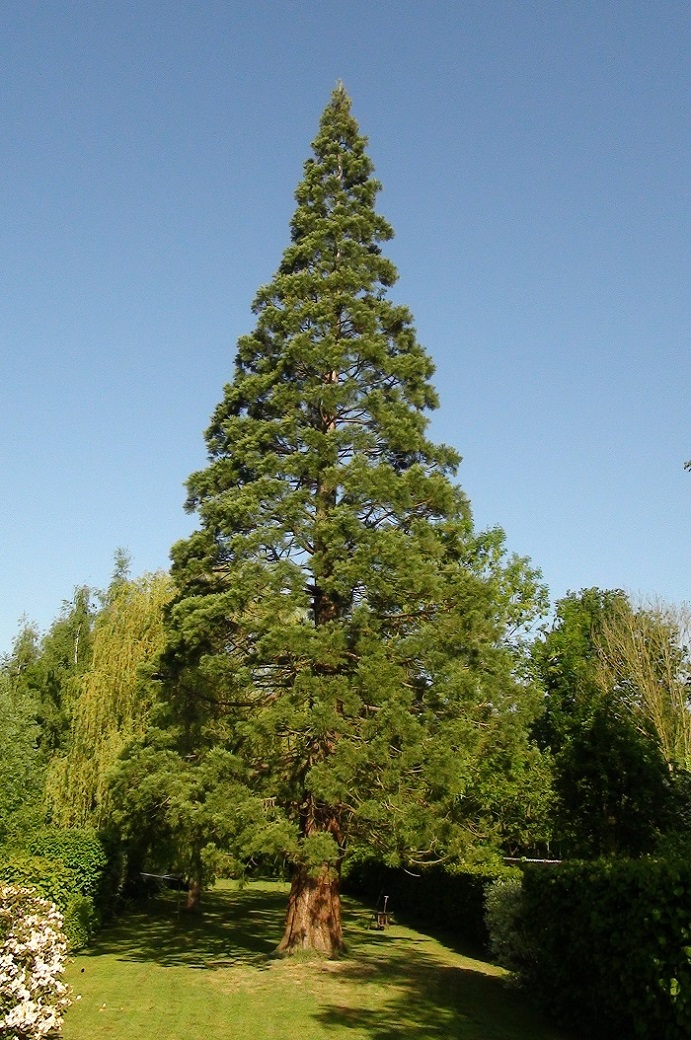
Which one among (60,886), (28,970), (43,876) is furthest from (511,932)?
(60,886)

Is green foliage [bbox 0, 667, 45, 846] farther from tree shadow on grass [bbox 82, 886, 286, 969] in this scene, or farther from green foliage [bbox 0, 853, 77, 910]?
tree shadow on grass [bbox 82, 886, 286, 969]

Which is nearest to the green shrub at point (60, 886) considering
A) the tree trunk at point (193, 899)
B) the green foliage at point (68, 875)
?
the green foliage at point (68, 875)

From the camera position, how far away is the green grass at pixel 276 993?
10.3m

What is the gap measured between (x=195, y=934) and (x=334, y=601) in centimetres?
918

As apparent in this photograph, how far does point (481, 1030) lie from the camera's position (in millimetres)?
10352

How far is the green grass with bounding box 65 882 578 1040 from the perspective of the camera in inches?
405

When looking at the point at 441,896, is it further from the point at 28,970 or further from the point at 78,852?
the point at 28,970

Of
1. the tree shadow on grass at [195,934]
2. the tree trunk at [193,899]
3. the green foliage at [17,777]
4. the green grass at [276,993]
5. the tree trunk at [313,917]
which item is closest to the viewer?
the green grass at [276,993]

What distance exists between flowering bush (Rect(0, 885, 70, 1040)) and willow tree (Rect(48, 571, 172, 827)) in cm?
1168

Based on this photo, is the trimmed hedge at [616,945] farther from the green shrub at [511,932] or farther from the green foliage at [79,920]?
the green foliage at [79,920]

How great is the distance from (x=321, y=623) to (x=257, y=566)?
181cm

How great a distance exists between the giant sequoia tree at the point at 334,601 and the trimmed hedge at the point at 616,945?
303cm

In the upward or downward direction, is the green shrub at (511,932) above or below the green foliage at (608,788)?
below

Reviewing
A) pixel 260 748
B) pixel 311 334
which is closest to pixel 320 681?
pixel 260 748
